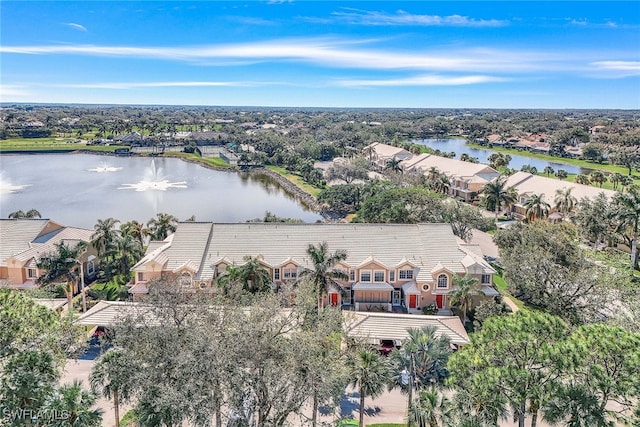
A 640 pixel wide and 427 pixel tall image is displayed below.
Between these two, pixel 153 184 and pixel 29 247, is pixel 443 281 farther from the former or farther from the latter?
pixel 153 184

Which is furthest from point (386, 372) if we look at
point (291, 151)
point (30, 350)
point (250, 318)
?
point (291, 151)

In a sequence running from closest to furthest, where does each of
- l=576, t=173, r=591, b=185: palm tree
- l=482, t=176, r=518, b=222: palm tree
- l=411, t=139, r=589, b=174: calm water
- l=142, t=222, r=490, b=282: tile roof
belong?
1. l=142, t=222, r=490, b=282: tile roof
2. l=482, t=176, r=518, b=222: palm tree
3. l=576, t=173, r=591, b=185: palm tree
4. l=411, t=139, r=589, b=174: calm water

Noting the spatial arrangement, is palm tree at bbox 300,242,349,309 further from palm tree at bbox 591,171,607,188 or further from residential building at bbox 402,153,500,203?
palm tree at bbox 591,171,607,188

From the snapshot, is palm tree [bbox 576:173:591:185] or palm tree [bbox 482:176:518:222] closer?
palm tree [bbox 482:176:518:222]

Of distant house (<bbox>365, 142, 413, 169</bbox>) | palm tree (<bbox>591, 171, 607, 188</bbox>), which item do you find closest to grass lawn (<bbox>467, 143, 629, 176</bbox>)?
palm tree (<bbox>591, 171, 607, 188</bbox>)

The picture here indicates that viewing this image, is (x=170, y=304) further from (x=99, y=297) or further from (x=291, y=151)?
(x=291, y=151)

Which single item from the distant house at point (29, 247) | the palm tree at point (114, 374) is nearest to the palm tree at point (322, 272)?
the palm tree at point (114, 374)

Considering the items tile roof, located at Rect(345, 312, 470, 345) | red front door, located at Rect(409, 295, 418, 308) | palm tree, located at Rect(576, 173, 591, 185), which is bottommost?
red front door, located at Rect(409, 295, 418, 308)

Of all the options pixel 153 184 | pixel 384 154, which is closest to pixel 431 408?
pixel 153 184
